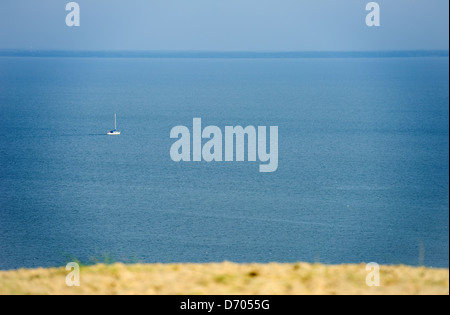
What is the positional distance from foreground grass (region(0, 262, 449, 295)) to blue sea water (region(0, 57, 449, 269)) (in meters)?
1.61

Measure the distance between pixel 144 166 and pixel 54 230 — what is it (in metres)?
12.1

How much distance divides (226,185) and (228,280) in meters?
27.8

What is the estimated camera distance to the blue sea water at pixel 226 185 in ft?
77.0

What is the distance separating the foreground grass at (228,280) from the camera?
4152 millimetres

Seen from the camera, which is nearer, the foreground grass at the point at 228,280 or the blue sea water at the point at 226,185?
the foreground grass at the point at 228,280

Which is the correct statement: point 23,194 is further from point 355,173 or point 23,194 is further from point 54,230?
point 355,173

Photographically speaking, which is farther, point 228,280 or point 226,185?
point 226,185

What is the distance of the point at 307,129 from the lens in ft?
155

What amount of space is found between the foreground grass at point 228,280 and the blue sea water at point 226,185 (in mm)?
1607

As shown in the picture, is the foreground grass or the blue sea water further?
the blue sea water

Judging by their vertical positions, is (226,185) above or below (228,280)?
below

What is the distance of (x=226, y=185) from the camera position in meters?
32.1

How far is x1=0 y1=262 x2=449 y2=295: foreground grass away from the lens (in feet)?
13.6

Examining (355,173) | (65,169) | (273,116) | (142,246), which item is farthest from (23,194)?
(273,116)
